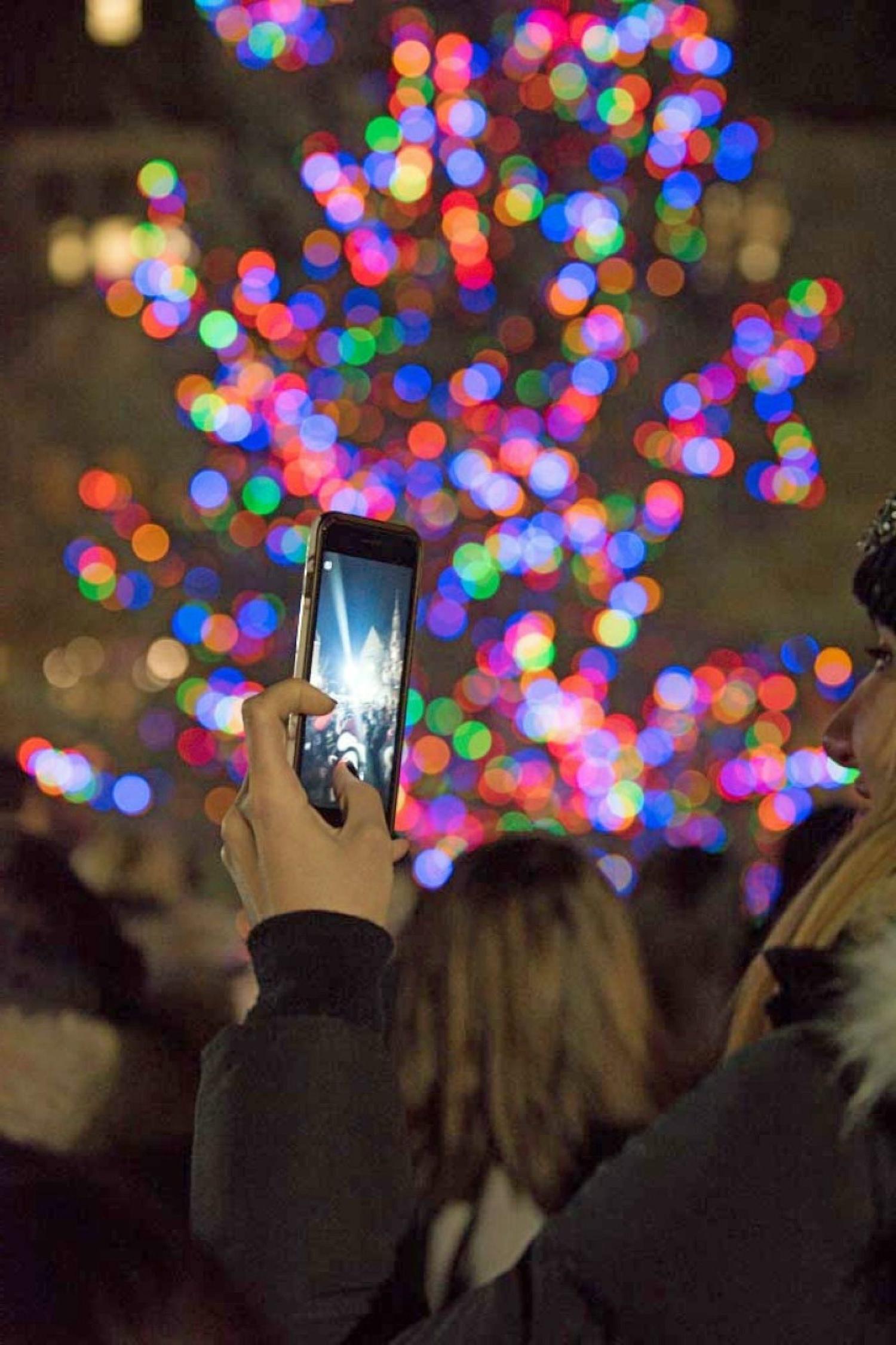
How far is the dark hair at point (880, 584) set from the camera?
0.81 meters

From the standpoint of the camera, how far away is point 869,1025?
0.55m

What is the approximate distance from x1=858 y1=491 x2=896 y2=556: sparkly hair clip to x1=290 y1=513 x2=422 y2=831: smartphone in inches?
10.6

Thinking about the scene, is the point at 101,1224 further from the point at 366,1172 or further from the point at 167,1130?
the point at 167,1130

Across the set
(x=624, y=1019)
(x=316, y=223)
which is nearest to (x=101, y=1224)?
(x=624, y=1019)

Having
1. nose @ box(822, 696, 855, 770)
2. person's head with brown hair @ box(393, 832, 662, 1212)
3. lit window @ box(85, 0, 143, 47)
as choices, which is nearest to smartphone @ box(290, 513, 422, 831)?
nose @ box(822, 696, 855, 770)

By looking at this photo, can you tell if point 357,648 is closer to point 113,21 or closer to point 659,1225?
point 659,1225

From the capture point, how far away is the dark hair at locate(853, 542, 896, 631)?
81 cm

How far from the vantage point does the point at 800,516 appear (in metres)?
3.40

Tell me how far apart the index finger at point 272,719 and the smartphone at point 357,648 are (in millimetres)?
84

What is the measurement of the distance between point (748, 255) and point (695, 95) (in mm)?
361

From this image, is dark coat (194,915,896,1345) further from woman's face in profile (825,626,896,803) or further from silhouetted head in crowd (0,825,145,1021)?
silhouetted head in crowd (0,825,145,1021)

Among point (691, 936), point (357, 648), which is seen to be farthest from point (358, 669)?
point (691, 936)

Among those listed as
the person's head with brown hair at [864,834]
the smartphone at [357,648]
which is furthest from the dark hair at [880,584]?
the smartphone at [357,648]

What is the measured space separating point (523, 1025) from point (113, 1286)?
2.58 ft
